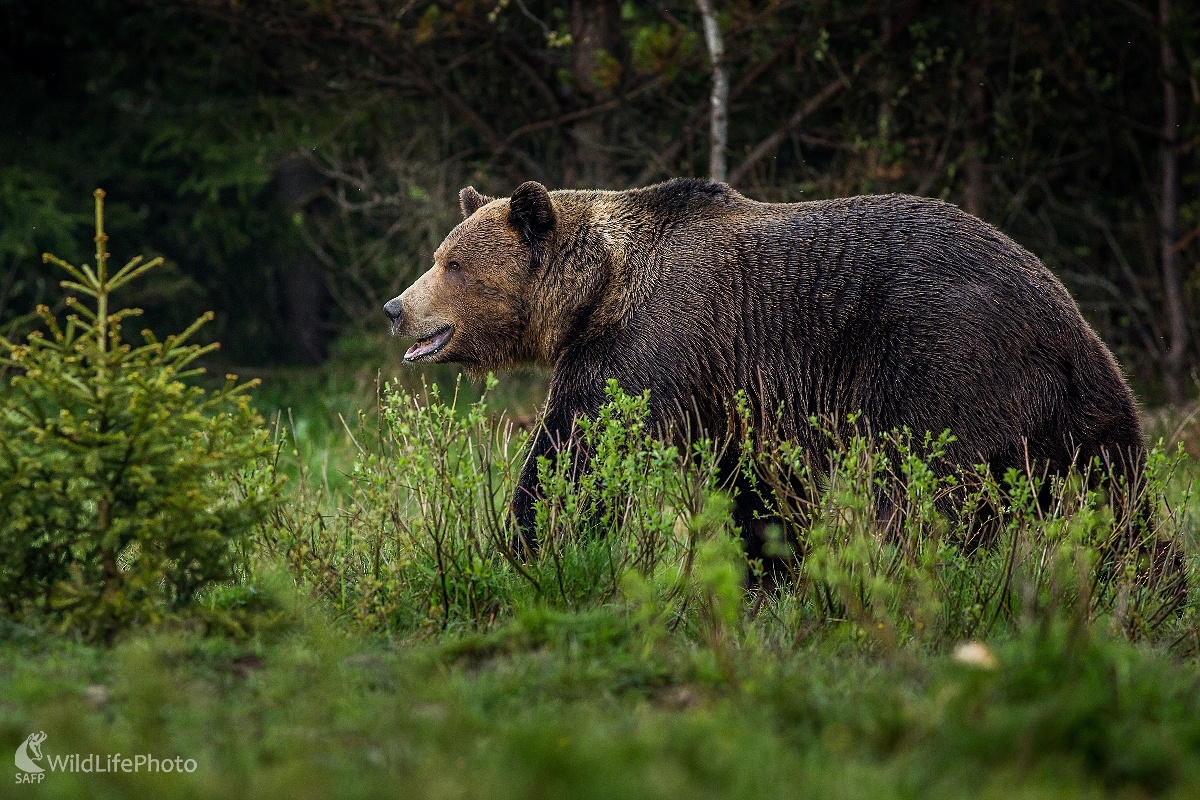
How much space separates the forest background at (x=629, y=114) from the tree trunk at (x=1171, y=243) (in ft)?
0.09

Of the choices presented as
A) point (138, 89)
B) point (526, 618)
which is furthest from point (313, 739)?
point (138, 89)

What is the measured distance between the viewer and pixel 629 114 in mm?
11633

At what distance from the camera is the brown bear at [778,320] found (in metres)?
5.49

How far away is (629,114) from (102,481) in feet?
27.3

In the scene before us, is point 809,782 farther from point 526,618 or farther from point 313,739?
point 526,618

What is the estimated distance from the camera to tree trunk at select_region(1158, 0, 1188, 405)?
11.2 metres

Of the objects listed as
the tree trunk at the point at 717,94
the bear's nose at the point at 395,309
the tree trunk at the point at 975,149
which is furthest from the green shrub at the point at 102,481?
the tree trunk at the point at 975,149

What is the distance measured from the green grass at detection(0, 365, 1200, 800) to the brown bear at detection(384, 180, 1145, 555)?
1.41ft

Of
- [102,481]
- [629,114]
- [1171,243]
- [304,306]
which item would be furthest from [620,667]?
[304,306]

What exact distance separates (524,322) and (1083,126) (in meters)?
7.99

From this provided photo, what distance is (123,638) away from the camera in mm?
3957

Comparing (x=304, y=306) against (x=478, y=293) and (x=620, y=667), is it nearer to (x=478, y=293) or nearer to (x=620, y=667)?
(x=478, y=293)

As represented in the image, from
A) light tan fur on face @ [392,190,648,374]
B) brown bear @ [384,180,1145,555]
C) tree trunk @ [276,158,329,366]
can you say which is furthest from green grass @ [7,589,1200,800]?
tree trunk @ [276,158,329,366]

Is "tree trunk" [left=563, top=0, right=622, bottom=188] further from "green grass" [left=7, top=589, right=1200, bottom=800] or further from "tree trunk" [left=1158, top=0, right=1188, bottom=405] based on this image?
"green grass" [left=7, top=589, right=1200, bottom=800]
